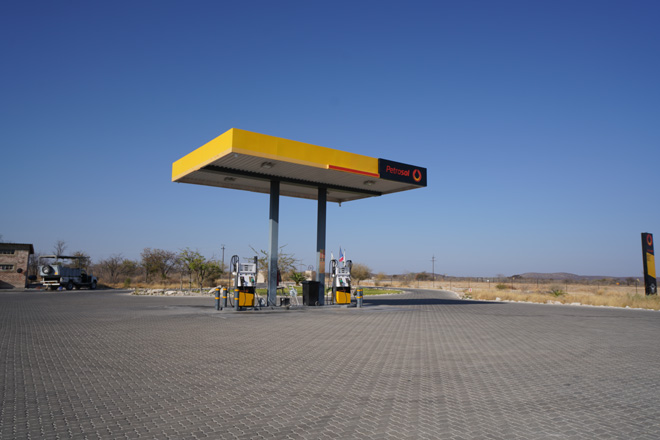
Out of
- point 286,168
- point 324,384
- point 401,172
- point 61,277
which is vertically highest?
point 401,172

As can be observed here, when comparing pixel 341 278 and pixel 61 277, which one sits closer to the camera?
pixel 341 278

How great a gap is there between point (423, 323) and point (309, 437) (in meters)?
11.9

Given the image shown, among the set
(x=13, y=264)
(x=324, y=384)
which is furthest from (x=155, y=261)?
(x=324, y=384)

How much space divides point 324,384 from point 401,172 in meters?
16.8

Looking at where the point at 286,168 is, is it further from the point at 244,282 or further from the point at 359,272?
the point at 359,272

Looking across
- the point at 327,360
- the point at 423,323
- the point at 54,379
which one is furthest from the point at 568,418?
the point at 423,323

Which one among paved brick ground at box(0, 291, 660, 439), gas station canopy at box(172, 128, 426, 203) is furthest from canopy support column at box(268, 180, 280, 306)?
paved brick ground at box(0, 291, 660, 439)

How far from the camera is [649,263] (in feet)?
109

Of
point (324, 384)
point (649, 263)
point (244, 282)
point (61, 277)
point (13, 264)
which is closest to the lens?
point (324, 384)

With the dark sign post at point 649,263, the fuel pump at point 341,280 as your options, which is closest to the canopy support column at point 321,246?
the fuel pump at point 341,280

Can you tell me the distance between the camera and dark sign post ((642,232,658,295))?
3228 cm

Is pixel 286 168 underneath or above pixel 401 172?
underneath

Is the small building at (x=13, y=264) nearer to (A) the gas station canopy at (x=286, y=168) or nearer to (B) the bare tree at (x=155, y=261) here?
(B) the bare tree at (x=155, y=261)

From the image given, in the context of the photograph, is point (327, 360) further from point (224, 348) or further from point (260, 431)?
point (260, 431)
